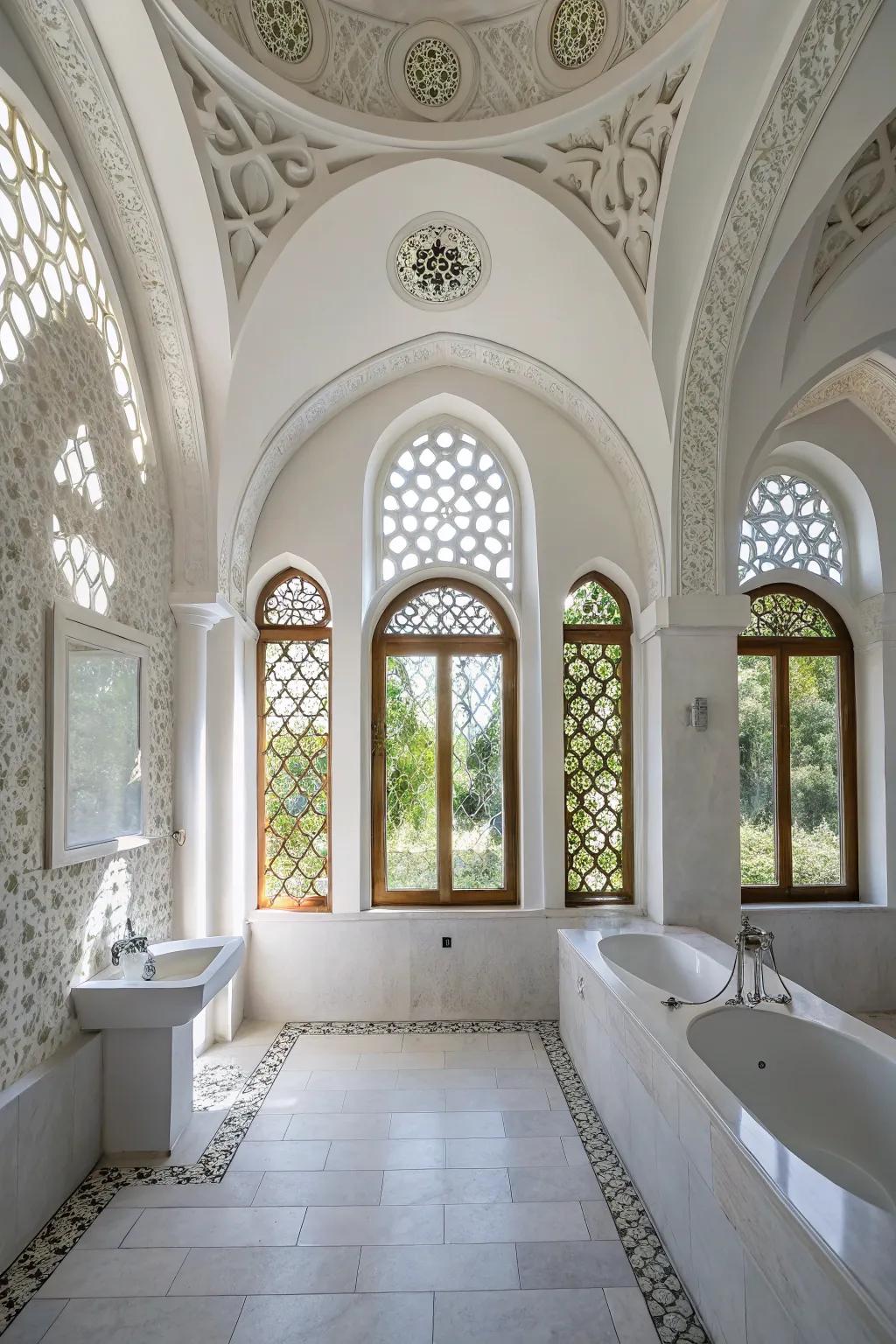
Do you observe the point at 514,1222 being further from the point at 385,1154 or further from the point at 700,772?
the point at 700,772

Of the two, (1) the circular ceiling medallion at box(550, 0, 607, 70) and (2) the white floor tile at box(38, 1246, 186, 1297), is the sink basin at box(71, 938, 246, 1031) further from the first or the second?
(1) the circular ceiling medallion at box(550, 0, 607, 70)

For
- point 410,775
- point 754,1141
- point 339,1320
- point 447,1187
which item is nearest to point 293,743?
point 410,775

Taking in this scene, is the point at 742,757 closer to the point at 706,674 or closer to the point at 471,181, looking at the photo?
the point at 706,674

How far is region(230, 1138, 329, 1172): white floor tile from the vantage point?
355 cm

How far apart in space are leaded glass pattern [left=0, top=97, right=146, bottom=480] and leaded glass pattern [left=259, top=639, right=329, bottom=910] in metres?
2.40

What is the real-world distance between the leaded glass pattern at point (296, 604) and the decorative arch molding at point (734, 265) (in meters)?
2.37

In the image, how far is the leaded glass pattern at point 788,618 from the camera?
6.30 meters

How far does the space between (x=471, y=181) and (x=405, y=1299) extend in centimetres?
458

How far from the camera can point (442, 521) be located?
19.5 ft

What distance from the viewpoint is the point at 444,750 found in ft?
19.2

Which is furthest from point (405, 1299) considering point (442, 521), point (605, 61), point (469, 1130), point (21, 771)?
point (605, 61)

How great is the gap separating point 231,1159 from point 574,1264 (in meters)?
1.52

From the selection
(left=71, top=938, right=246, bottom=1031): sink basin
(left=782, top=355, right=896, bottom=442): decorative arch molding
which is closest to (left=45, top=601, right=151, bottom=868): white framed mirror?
(left=71, top=938, right=246, bottom=1031): sink basin

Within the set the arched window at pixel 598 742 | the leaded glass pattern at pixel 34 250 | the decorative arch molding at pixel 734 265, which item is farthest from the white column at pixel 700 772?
the leaded glass pattern at pixel 34 250
